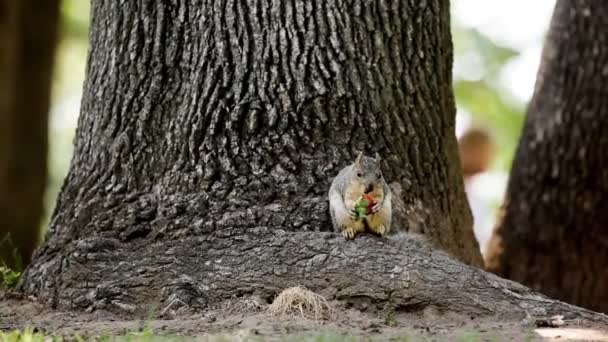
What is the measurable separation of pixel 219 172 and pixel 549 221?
3607 mm

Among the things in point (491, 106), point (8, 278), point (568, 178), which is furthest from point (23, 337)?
point (491, 106)

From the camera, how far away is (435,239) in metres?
5.57

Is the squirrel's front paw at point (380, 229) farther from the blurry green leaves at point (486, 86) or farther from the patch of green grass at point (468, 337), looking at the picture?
the blurry green leaves at point (486, 86)

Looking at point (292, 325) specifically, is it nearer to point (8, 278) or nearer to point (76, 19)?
point (8, 278)

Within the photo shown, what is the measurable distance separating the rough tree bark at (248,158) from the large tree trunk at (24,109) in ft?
14.6

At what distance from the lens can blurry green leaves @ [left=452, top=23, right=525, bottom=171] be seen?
18172 mm

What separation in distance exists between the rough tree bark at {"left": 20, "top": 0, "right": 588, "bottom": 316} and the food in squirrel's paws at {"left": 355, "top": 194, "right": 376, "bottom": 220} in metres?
0.14

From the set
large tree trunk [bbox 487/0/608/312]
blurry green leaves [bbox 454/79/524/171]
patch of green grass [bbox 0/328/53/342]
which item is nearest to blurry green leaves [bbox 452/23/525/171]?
blurry green leaves [bbox 454/79/524/171]

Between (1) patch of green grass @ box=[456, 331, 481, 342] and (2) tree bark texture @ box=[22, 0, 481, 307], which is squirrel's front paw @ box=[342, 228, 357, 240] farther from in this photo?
(1) patch of green grass @ box=[456, 331, 481, 342]

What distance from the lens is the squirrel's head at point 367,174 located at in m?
4.79

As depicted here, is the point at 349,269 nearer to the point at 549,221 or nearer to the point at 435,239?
the point at 435,239

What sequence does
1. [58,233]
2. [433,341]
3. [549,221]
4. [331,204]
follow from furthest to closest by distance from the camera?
[549,221]
[58,233]
[331,204]
[433,341]

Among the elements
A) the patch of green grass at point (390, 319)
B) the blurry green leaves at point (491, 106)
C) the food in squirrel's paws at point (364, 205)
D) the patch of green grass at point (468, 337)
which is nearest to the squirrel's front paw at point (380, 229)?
the food in squirrel's paws at point (364, 205)

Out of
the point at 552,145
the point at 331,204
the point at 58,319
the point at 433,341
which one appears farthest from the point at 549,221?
the point at 58,319
